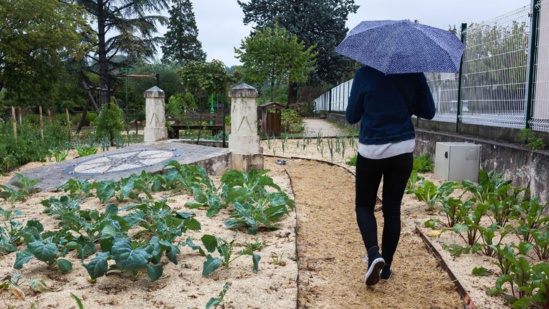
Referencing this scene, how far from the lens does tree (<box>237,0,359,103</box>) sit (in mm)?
30844

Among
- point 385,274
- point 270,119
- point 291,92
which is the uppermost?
point 291,92

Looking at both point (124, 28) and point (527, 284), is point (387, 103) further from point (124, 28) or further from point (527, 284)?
point (124, 28)

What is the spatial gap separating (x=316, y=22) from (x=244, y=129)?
24921mm

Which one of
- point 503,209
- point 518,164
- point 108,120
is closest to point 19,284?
point 503,209

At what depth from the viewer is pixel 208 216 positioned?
4.61m

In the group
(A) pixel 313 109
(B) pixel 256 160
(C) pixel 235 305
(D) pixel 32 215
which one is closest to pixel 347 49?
(C) pixel 235 305

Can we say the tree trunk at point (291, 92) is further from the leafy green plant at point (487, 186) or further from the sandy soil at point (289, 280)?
the sandy soil at point (289, 280)

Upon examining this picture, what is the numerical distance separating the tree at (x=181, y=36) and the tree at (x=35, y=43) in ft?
63.7

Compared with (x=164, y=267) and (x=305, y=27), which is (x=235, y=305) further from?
(x=305, y=27)

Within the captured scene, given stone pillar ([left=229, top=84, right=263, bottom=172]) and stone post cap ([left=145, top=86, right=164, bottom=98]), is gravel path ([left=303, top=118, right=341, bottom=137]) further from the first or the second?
stone pillar ([left=229, top=84, right=263, bottom=172])

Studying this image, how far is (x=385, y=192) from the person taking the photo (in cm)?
329

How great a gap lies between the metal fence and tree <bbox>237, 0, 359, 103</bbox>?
22521 mm

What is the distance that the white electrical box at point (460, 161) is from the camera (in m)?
6.36

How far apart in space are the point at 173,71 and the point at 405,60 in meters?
32.2
